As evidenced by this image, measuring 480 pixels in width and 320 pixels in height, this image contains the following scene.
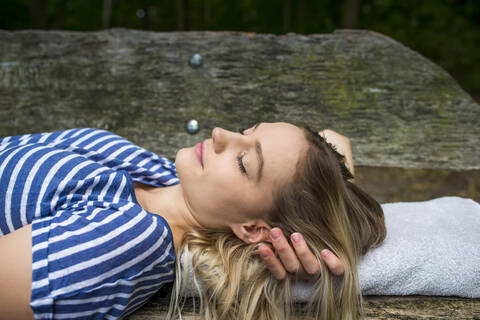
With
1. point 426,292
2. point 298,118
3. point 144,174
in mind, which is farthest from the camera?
point 298,118

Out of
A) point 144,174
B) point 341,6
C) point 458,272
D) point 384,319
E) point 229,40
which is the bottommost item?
point 384,319

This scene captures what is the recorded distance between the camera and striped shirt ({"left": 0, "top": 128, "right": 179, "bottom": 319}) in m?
1.17

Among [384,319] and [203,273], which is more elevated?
[203,273]

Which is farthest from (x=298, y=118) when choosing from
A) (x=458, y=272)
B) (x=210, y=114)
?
(x=458, y=272)

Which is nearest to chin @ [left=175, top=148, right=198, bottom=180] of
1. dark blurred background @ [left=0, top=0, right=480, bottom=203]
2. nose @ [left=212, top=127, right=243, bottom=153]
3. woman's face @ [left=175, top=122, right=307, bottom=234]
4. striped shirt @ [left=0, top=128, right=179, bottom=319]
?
woman's face @ [left=175, top=122, right=307, bottom=234]

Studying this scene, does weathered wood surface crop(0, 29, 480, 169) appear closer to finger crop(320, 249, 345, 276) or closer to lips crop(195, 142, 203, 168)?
lips crop(195, 142, 203, 168)

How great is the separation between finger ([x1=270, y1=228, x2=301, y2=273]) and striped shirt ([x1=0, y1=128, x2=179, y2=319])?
37cm

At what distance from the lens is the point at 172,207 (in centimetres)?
163

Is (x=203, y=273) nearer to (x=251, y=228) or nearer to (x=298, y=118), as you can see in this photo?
(x=251, y=228)

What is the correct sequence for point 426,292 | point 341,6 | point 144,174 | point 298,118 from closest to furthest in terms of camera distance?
point 426,292, point 144,174, point 298,118, point 341,6

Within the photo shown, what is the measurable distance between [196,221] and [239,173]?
284 mm

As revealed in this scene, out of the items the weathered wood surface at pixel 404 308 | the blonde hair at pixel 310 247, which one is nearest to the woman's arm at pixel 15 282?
the weathered wood surface at pixel 404 308

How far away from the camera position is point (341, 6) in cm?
777

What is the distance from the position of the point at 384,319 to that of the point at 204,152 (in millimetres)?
904
